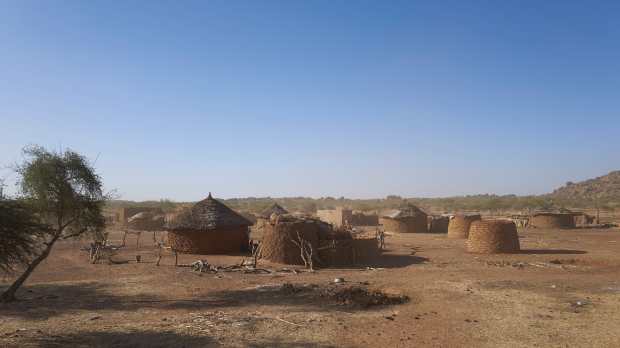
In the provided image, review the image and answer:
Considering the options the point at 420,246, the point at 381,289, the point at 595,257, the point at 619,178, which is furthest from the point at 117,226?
the point at 619,178

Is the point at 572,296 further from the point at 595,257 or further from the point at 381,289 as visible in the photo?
the point at 595,257

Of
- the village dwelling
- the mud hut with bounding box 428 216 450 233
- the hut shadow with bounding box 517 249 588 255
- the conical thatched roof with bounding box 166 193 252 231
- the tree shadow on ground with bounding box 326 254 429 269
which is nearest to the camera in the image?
the tree shadow on ground with bounding box 326 254 429 269

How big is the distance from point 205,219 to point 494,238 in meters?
12.9

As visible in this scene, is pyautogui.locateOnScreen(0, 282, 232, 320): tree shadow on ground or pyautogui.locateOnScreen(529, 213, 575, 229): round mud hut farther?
pyautogui.locateOnScreen(529, 213, 575, 229): round mud hut

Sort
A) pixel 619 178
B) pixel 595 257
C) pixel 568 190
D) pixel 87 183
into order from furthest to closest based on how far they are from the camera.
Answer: pixel 568 190, pixel 619 178, pixel 595 257, pixel 87 183

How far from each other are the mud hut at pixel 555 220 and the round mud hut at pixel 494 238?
17602 millimetres

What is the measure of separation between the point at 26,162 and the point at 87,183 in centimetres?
152

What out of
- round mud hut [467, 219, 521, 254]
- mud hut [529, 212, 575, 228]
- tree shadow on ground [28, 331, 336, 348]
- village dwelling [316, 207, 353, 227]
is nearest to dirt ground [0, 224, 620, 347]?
tree shadow on ground [28, 331, 336, 348]

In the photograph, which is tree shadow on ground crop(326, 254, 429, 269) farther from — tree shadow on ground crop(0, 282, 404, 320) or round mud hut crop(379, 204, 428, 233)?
round mud hut crop(379, 204, 428, 233)

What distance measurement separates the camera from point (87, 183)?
40.2 feet

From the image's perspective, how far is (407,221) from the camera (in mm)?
31797

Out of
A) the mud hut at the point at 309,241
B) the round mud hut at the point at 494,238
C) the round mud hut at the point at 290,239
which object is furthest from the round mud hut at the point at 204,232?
the round mud hut at the point at 494,238

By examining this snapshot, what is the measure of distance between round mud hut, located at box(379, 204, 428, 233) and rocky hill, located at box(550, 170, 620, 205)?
56.4 m

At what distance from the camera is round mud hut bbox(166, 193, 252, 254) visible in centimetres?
2027
